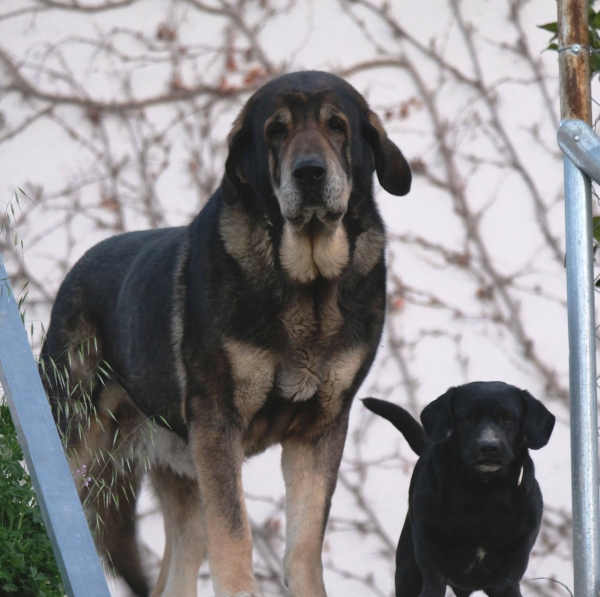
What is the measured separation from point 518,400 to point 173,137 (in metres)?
3.38

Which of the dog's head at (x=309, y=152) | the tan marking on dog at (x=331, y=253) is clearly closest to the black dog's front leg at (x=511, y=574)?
the tan marking on dog at (x=331, y=253)

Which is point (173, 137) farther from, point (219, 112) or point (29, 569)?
point (29, 569)

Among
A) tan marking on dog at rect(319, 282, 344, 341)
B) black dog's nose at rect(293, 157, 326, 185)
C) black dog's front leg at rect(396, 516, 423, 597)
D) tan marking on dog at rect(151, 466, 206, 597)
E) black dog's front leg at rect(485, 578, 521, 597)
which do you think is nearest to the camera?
black dog's nose at rect(293, 157, 326, 185)

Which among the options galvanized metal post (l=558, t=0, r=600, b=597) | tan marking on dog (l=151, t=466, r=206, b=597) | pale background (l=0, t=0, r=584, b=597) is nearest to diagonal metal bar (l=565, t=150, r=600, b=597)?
galvanized metal post (l=558, t=0, r=600, b=597)

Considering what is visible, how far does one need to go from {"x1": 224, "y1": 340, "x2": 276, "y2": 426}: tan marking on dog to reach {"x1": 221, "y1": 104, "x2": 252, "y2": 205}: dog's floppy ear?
51cm

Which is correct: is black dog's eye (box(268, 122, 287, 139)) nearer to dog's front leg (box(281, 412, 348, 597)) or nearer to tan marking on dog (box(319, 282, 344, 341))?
tan marking on dog (box(319, 282, 344, 341))

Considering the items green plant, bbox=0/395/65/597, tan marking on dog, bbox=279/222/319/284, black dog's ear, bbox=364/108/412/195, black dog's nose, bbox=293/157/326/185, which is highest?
black dog's ear, bbox=364/108/412/195

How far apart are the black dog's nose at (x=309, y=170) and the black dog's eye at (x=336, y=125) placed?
0.70 ft

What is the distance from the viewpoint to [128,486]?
4.70 meters

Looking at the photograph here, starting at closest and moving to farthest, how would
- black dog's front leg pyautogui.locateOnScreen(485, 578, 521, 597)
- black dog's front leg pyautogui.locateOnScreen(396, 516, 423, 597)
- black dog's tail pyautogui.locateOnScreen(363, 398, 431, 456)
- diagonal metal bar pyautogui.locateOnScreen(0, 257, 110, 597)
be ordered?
1. diagonal metal bar pyautogui.locateOnScreen(0, 257, 110, 597)
2. black dog's front leg pyautogui.locateOnScreen(485, 578, 521, 597)
3. black dog's front leg pyautogui.locateOnScreen(396, 516, 423, 597)
4. black dog's tail pyautogui.locateOnScreen(363, 398, 431, 456)

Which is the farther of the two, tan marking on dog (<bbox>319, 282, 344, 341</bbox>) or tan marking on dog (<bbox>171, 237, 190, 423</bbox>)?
tan marking on dog (<bbox>171, 237, 190, 423</bbox>)

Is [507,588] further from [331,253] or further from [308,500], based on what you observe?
[331,253]

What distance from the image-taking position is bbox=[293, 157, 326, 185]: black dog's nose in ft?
10.8

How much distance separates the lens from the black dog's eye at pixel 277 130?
11.4 ft
